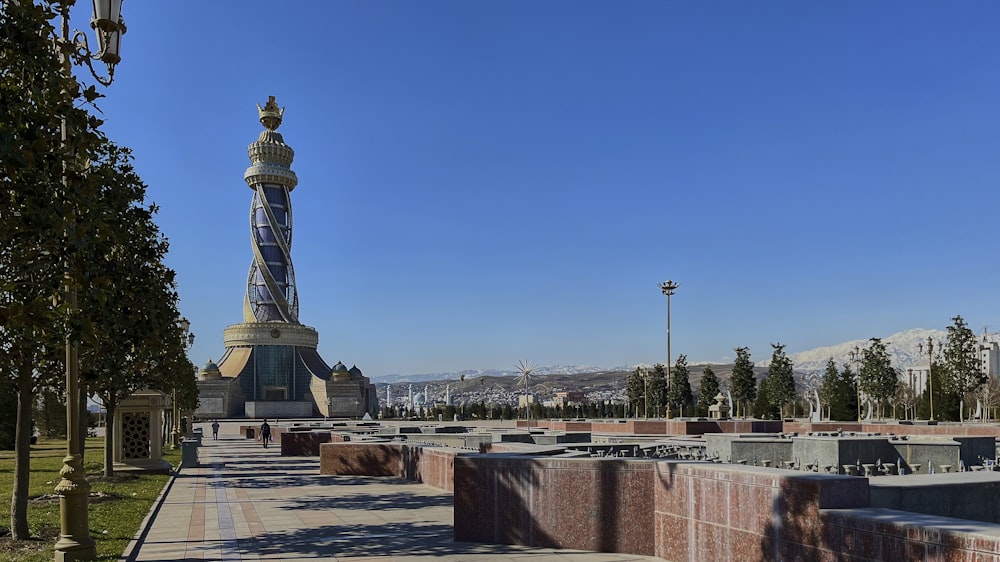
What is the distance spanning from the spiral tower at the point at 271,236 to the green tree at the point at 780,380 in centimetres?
6616

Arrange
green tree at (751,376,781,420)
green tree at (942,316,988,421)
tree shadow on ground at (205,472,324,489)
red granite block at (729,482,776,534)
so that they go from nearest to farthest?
red granite block at (729,482,776,534) < tree shadow on ground at (205,472,324,489) < green tree at (942,316,988,421) < green tree at (751,376,781,420)

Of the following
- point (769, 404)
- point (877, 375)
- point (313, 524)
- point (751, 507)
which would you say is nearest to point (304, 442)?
point (313, 524)

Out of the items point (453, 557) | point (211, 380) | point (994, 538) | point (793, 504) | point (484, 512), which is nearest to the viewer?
point (994, 538)

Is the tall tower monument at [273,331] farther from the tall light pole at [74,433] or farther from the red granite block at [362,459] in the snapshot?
the tall light pole at [74,433]

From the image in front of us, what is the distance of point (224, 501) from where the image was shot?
54.0 feet

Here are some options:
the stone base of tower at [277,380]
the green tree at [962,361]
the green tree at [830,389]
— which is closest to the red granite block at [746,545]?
the green tree at [962,361]

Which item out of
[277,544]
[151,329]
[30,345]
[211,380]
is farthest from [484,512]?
[211,380]

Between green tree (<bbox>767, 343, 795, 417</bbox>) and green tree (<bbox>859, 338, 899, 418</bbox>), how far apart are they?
6182 millimetres

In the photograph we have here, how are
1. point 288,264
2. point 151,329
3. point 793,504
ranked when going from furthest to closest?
point 288,264
point 151,329
point 793,504

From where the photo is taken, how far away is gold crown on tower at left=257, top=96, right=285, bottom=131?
115125 millimetres

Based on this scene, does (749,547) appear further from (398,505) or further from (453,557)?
(398,505)

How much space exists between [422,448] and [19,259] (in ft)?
40.9

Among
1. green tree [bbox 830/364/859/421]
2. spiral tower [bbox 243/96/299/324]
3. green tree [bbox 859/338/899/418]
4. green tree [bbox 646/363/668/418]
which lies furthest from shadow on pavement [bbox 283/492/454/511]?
spiral tower [bbox 243/96/299/324]

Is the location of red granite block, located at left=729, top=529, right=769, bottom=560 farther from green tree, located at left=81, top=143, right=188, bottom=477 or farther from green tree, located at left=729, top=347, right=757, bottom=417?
green tree, located at left=729, top=347, right=757, bottom=417
